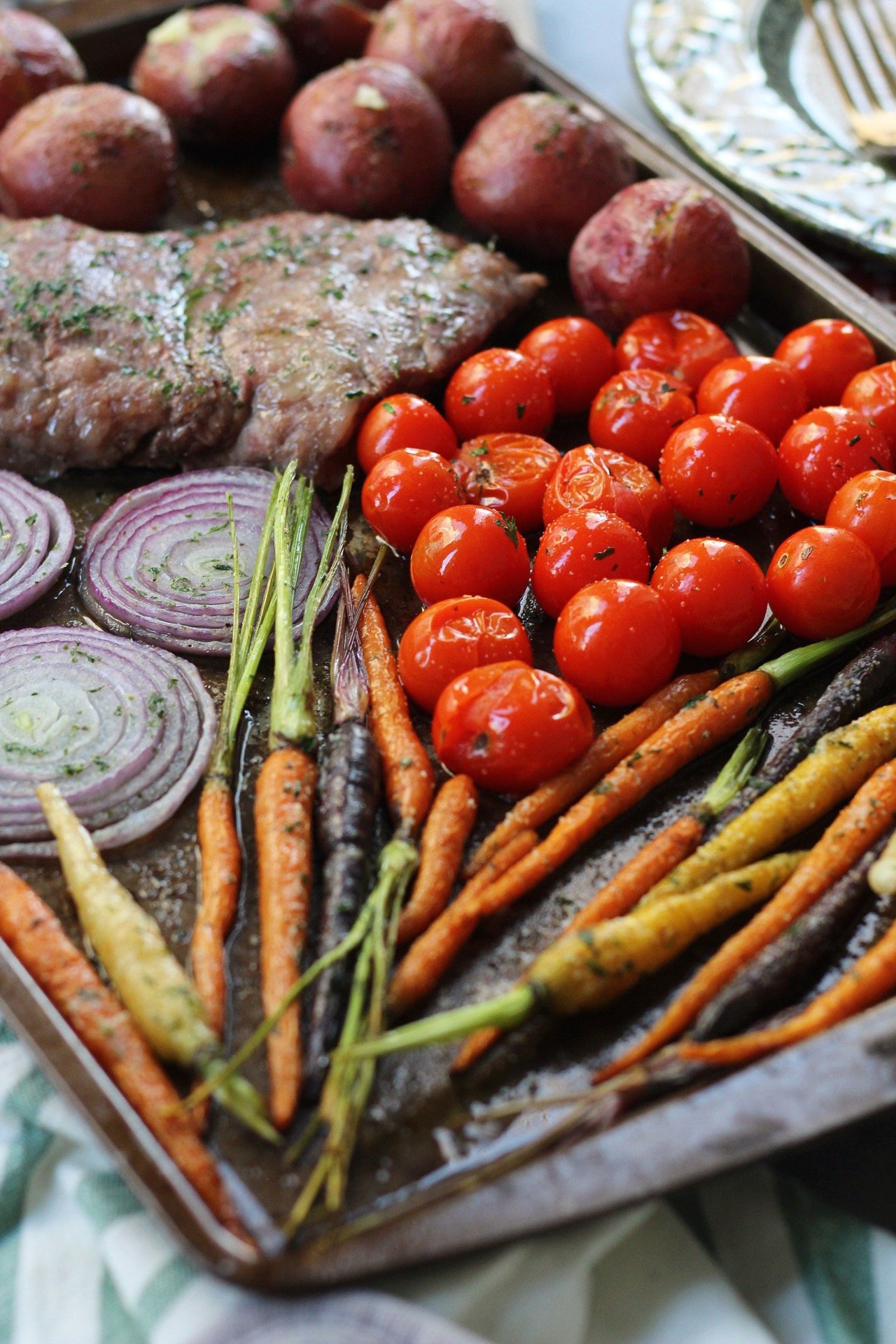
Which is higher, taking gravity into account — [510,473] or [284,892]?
[510,473]

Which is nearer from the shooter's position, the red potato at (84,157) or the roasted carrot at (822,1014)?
the roasted carrot at (822,1014)

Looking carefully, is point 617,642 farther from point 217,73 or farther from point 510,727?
point 217,73

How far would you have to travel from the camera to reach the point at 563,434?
3.35m

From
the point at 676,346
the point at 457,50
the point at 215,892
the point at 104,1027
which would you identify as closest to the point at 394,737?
the point at 215,892

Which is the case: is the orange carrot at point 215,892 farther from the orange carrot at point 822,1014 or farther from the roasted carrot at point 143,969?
the orange carrot at point 822,1014

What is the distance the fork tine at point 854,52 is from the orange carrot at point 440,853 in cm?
338

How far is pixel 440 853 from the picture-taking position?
218 centimetres

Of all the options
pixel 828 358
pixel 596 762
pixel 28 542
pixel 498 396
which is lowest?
pixel 28 542

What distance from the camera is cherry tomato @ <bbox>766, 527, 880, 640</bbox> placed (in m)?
2.56

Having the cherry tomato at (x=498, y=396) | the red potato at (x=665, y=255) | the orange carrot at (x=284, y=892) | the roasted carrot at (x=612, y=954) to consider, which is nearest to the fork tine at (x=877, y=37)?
the red potato at (x=665, y=255)

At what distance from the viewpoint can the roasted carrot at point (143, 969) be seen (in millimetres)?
1806

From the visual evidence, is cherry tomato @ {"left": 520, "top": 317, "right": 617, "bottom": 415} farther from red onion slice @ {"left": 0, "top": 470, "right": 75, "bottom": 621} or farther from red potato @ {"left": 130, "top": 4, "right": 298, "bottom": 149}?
red potato @ {"left": 130, "top": 4, "right": 298, "bottom": 149}

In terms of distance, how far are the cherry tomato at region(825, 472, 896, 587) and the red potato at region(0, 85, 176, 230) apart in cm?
247

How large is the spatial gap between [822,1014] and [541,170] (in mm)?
2751
